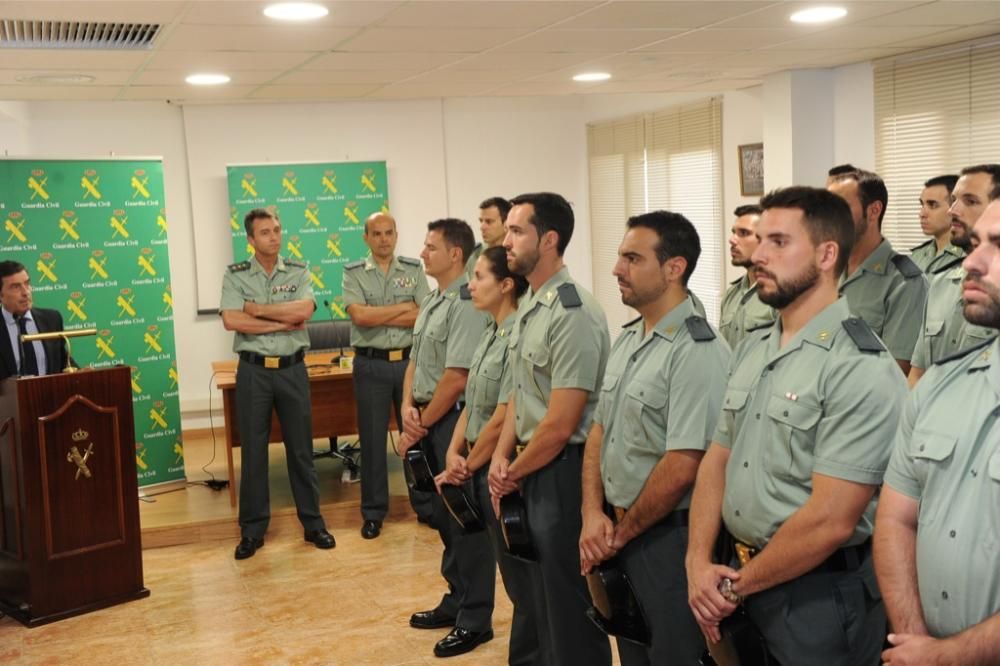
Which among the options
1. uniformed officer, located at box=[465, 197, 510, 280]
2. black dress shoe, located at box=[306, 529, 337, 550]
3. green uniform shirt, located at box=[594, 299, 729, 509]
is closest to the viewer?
green uniform shirt, located at box=[594, 299, 729, 509]

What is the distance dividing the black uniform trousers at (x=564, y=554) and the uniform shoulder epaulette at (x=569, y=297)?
17.0 inches

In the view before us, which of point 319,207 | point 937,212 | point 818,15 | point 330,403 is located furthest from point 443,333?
point 319,207

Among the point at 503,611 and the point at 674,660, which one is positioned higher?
the point at 674,660

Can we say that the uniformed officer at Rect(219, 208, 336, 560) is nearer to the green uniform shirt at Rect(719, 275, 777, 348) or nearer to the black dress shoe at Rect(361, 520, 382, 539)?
the black dress shoe at Rect(361, 520, 382, 539)

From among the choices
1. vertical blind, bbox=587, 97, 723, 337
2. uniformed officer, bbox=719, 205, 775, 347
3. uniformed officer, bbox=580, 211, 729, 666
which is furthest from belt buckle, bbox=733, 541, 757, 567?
vertical blind, bbox=587, 97, 723, 337

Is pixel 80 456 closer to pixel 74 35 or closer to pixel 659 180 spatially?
pixel 74 35

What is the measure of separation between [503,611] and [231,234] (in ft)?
16.4

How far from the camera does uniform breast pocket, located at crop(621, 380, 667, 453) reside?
2.67 m

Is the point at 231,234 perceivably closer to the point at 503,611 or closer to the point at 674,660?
the point at 503,611

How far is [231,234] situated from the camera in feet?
27.9

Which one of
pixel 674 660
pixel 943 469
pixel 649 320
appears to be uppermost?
pixel 649 320

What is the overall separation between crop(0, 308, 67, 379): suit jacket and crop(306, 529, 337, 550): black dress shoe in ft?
5.07

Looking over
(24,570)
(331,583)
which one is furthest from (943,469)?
(24,570)

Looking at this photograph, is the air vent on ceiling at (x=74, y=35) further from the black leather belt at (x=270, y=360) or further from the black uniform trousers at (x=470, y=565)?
the black uniform trousers at (x=470, y=565)
